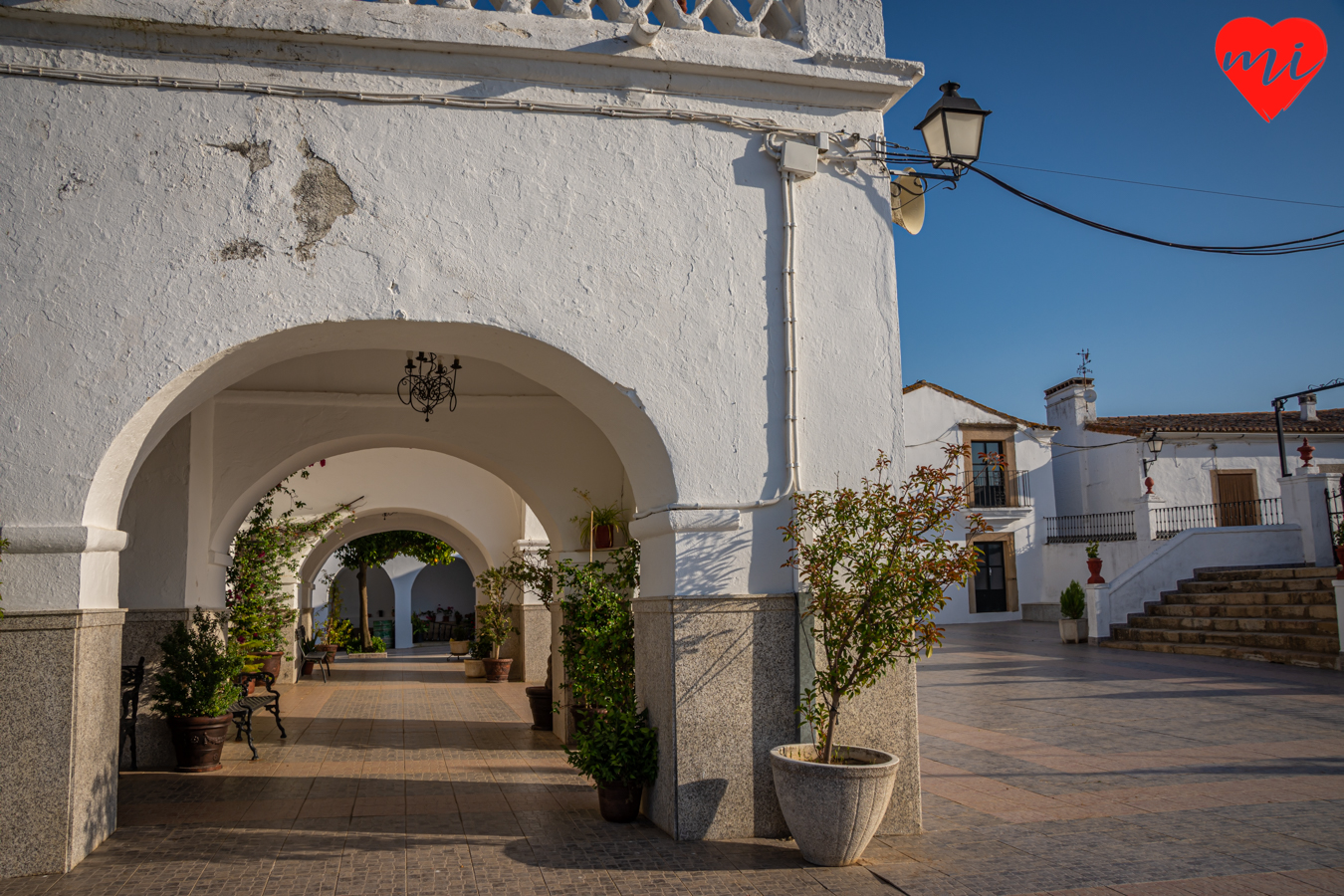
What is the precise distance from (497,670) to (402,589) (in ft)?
42.4

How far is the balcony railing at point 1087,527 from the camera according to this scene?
24922mm

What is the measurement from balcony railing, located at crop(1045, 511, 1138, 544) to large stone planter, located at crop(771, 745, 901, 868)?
22.3m

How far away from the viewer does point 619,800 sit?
510 cm

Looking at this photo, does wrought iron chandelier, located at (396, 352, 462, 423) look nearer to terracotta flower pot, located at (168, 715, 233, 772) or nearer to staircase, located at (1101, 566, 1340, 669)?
terracotta flower pot, located at (168, 715, 233, 772)

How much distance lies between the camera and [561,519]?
8.73 m

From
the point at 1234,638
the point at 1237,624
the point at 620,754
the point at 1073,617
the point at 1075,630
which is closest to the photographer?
the point at 620,754

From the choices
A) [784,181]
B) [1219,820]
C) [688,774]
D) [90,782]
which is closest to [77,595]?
[90,782]

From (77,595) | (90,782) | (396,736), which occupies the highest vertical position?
(77,595)

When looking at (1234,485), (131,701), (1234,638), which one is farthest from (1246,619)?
(131,701)

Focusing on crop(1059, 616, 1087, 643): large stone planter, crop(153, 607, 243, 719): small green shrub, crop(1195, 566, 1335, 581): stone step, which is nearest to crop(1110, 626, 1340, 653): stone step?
crop(1059, 616, 1087, 643): large stone planter

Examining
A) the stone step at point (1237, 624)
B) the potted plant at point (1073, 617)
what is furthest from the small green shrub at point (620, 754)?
the potted plant at point (1073, 617)

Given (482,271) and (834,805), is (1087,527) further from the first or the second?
(482,271)

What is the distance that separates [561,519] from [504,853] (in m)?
4.34

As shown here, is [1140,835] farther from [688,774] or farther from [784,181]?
[784,181]
